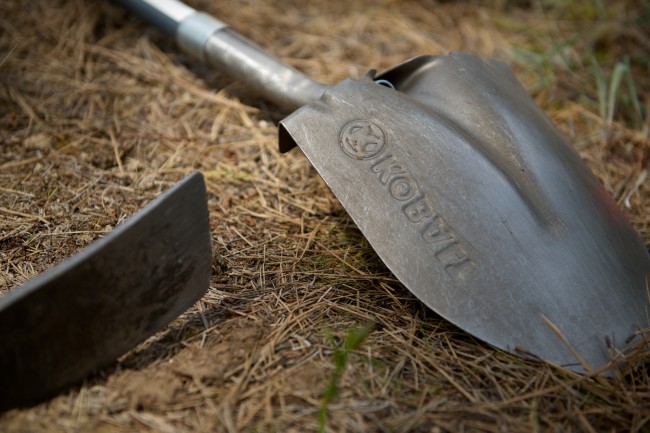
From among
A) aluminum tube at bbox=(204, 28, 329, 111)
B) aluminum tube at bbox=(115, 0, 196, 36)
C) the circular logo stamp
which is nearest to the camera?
the circular logo stamp

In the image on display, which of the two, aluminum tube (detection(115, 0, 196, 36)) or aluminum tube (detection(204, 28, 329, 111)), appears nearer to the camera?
aluminum tube (detection(204, 28, 329, 111))

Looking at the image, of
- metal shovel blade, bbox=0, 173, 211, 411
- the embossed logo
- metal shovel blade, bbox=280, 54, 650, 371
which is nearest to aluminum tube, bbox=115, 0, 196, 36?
metal shovel blade, bbox=280, 54, 650, 371

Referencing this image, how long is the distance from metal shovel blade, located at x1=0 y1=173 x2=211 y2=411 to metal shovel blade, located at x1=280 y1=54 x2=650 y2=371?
39cm

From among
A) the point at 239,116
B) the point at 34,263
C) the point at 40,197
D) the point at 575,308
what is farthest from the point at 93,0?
the point at 575,308

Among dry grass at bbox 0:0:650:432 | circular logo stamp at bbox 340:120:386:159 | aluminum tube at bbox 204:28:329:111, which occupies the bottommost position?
dry grass at bbox 0:0:650:432

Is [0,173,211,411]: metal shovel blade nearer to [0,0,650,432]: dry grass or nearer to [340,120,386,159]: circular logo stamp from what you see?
[0,0,650,432]: dry grass

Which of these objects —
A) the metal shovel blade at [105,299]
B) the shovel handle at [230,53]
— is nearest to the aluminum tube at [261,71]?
the shovel handle at [230,53]

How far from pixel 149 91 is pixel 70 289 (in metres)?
1.18

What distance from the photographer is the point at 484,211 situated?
1335 millimetres

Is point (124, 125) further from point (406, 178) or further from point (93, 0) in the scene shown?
point (406, 178)

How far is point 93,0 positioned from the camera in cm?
231

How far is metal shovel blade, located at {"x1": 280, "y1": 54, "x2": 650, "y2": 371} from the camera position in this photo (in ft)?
4.05

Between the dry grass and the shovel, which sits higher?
Result: the shovel

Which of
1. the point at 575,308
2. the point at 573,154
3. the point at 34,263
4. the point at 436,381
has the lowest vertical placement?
the point at 34,263
